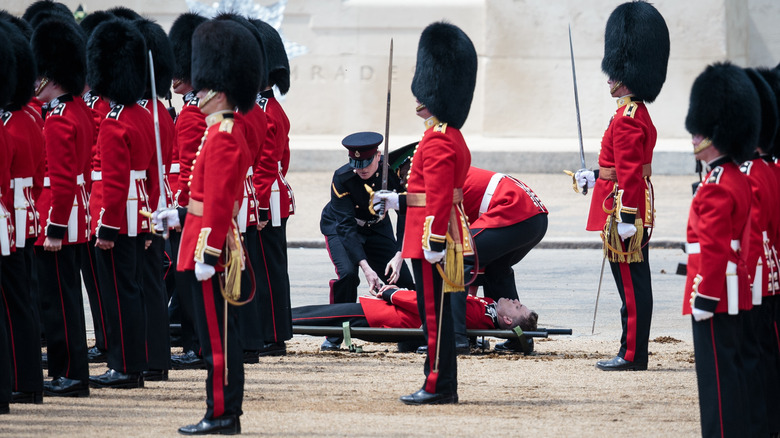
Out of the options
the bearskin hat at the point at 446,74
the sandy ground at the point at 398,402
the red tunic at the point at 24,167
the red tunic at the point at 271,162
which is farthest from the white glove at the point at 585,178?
the red tunic at the point at 24,167

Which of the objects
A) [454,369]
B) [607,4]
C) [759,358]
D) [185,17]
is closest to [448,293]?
[454,369]

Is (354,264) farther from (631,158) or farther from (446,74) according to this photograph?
(446,74)

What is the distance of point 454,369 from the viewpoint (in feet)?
19.2

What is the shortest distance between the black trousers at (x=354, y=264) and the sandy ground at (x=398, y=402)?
0.54 metres

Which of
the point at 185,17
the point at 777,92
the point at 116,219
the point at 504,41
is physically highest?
the point at 504,41

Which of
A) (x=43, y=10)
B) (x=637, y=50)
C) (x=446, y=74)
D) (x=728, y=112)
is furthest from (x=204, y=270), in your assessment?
(x=43, y=10)

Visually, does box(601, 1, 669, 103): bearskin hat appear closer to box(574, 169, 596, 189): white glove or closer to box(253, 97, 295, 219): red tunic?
box(574, 169, 596, 189): white glove

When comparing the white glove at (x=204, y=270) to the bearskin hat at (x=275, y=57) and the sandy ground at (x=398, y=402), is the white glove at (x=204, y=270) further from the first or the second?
the bearskin hat at (x=275, y=57)

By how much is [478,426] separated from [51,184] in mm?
2246

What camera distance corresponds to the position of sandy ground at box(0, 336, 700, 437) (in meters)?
5.28

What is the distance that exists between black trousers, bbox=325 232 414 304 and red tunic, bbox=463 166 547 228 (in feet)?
2.14

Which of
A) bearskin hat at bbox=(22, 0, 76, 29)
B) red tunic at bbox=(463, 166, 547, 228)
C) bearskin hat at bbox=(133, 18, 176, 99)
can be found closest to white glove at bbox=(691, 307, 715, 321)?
red tunic at bbox=(463, 166, 547, 228)

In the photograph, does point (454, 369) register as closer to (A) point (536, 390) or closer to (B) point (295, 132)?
(A) point (536, 390)

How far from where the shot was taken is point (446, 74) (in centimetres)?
605
